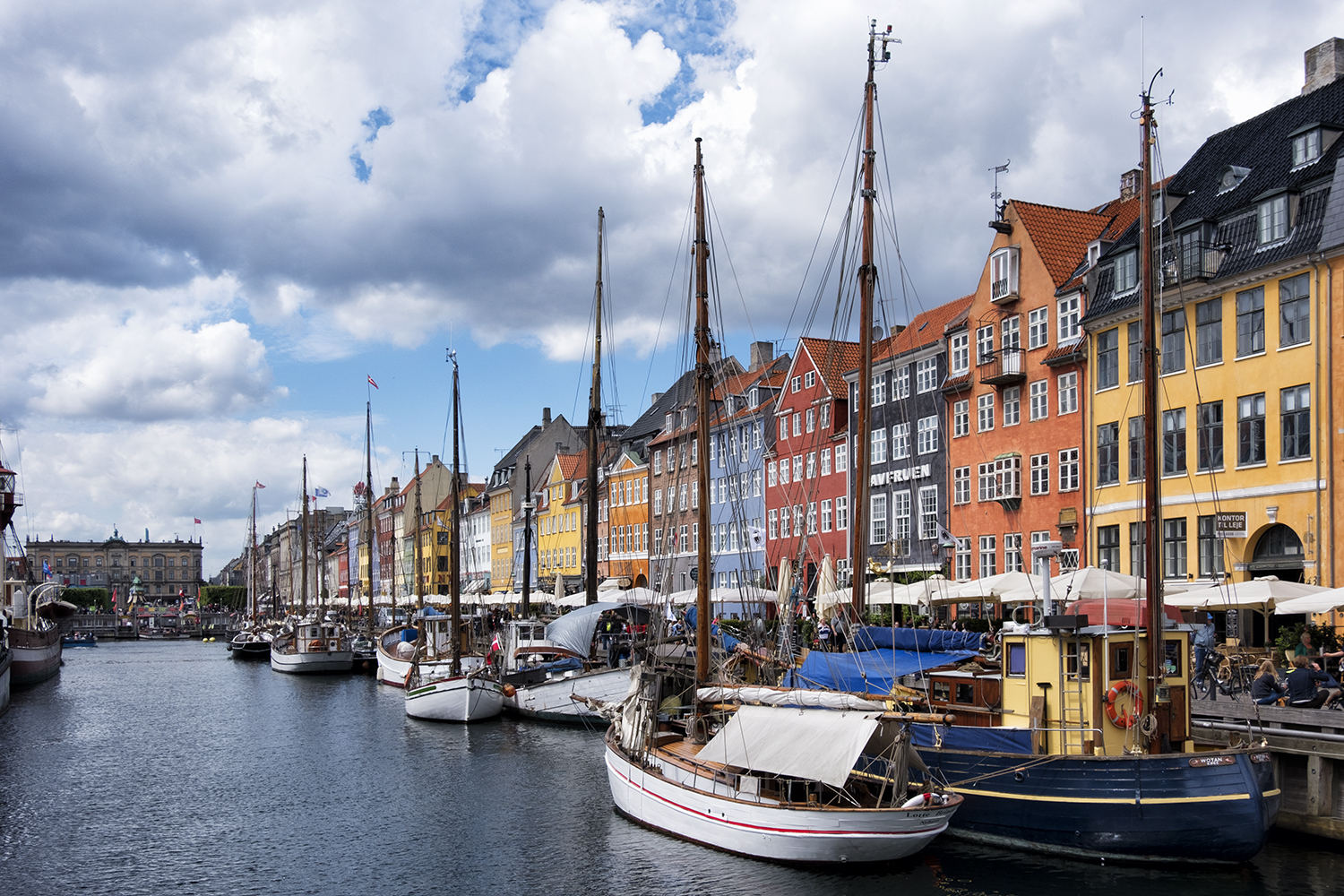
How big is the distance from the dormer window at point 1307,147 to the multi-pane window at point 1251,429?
8178 mm

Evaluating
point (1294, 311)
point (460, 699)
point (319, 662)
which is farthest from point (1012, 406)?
point (319, 662)

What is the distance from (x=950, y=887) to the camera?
2005cm

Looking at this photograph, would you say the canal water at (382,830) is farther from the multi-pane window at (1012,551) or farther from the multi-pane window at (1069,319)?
the multi-pane window at (1069,319)

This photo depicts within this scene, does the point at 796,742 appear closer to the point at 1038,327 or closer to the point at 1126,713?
the point at 1126,713

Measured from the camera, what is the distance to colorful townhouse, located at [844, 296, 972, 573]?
56.2 meters

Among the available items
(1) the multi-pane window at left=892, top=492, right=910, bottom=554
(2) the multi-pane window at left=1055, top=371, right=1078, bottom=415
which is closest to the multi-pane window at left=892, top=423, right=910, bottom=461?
(1) the multi-pane window at left=892, top=492, right=910, bottom=554

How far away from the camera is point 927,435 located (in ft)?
189

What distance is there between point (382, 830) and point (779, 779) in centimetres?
1013

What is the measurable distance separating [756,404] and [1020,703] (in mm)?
54249

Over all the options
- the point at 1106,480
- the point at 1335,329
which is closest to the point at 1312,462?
the point at 1335,329

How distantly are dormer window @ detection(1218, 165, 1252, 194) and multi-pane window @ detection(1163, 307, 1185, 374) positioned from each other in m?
5.02

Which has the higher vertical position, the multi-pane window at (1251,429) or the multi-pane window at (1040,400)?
the multi-pane window at (1040,400)

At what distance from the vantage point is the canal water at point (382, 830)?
2064 cm

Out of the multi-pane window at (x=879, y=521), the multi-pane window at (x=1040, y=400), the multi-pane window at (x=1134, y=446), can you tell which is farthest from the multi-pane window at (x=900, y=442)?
the multi-pane window at (x=1134, y=446)
